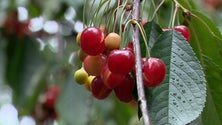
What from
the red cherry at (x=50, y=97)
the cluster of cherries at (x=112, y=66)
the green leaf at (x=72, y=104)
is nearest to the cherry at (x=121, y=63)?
the cluster of cherries at (x=112, y=66)

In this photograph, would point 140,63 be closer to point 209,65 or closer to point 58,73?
point 209,65

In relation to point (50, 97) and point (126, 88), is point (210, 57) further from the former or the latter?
point (50, 97)

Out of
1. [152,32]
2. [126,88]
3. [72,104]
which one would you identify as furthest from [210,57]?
[72,104]

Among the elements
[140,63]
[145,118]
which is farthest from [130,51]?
[145,118]

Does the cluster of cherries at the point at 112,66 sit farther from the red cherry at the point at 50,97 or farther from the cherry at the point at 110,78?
the red cherry at the point at 50,97

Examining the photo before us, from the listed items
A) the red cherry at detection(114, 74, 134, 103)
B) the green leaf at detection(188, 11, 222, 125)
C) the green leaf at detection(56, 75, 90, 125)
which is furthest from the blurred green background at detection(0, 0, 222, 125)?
the red cherry at detection(114, 74, 134, 103)

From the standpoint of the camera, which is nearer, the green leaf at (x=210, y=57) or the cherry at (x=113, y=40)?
the cherry at (x=113, y=40)
